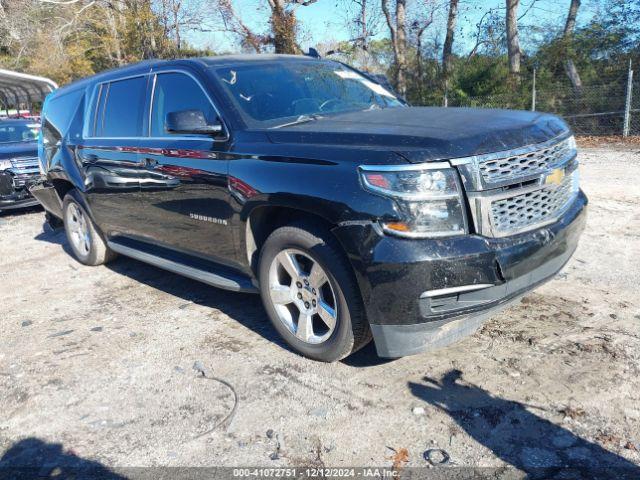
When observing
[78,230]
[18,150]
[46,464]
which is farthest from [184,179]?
[18,150]

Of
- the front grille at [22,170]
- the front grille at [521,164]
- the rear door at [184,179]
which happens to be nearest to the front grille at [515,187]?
the front grille at [521,164]

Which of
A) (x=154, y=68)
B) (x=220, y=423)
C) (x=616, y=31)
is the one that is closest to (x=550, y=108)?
Result: (x=616, y=31)

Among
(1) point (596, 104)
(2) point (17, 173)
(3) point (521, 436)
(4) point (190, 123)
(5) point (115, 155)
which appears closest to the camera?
(3) point (521, 436)

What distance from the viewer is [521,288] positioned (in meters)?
3.16

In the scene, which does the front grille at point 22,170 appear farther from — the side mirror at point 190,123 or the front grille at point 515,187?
the front grille at point 515,187

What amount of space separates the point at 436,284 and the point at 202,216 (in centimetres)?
193

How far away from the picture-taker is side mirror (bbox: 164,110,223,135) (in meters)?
3.79

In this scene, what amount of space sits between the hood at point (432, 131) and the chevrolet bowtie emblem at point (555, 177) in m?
0.21

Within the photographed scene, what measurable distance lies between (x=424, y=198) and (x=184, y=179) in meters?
2.02

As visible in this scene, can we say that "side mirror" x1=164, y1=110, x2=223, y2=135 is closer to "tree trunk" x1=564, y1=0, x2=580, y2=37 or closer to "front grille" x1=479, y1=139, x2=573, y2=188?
"front grille" x1=479, y1=139, x2=573, y2=188

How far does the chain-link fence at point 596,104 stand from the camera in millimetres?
14562

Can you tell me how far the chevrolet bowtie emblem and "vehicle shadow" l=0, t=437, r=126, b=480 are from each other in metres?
2.76

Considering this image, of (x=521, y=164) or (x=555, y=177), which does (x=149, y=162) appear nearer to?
(x=521, y=164)

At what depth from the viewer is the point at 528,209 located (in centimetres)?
316
